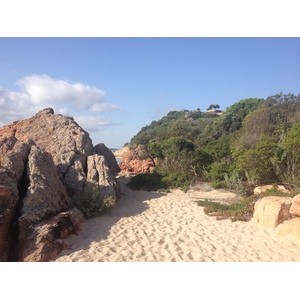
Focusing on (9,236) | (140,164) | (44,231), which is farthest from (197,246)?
(140,164)

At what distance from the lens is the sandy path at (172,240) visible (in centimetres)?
486

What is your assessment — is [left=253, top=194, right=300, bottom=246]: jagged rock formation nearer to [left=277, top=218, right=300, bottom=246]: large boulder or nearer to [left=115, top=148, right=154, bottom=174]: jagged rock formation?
[left=277, top=218, right=300, bottom=246]: large boulder

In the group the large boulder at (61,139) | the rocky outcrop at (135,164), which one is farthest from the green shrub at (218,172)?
the rocky outcrop at (135,164)

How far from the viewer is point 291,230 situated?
5.85 m

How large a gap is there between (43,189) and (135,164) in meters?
15.8

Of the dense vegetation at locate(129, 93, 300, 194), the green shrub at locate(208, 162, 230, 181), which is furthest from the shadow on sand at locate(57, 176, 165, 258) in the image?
the green shrub at locate(208, 162, 230, 181)

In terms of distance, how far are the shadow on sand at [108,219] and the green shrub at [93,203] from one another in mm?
197

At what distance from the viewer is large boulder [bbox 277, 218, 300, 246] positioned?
565 cm

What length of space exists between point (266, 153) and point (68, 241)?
878cm

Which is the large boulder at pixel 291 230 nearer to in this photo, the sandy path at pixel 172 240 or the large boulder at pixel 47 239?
the sandy path at pixel 172 240

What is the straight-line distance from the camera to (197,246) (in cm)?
540

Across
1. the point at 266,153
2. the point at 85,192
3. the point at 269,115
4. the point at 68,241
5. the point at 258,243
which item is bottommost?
the point at 258,243
